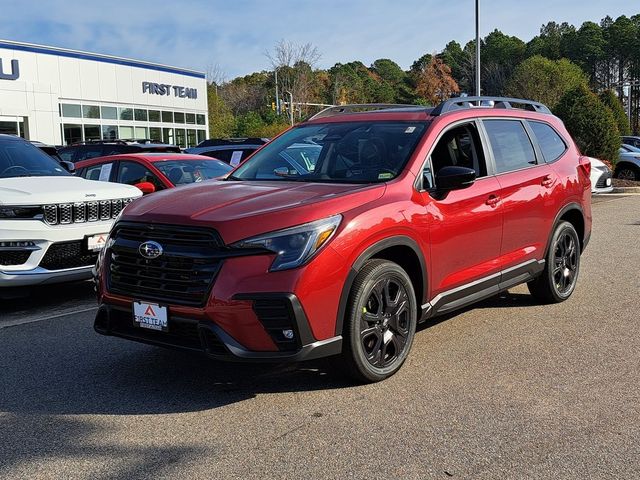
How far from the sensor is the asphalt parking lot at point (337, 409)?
334 cm

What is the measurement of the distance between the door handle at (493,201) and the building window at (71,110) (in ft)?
97.0

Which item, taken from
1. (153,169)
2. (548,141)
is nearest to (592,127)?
(548,141)

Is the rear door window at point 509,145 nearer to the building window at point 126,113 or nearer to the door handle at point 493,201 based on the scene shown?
the door handle at point 493,201

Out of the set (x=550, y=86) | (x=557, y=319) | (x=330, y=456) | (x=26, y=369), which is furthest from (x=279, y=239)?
(x=550, y=86)

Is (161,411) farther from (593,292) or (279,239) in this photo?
(593,292)

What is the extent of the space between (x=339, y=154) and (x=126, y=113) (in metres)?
A: 32.5

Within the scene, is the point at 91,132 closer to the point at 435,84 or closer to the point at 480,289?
the point at 480,289

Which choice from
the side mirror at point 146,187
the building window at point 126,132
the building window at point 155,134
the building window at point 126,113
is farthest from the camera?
the building window at point 155,134

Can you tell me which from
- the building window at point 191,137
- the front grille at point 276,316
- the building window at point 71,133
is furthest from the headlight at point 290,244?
the building window at point 191,137

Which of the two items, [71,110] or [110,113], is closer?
[71,110]

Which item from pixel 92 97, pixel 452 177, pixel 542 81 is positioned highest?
pixel 542 81

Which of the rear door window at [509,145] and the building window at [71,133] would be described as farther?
the building window at [71,133]

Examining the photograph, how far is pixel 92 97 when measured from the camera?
33.0m

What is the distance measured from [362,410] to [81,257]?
3.89 meters
